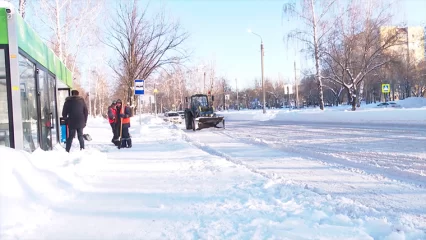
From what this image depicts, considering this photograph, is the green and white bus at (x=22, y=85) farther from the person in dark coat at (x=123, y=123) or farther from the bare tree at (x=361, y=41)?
the bare tree at (x=361, y=41)

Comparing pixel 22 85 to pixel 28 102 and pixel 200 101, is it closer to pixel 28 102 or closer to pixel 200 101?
pixel 28 102

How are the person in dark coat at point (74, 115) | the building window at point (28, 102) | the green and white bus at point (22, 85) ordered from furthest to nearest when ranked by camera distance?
the person in dark coat at point (74, 115) → the building window at point (28, 102) → the green and white bus at point (22, 85)

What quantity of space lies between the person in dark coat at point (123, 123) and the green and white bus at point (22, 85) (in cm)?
204

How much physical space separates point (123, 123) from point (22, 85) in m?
3.84

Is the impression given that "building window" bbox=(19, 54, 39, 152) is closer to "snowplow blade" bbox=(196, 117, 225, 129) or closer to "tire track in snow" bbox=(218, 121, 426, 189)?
"tire track in snow" bbox=(218, 121, 426, 189)

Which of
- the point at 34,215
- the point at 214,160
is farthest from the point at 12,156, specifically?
the point at 214,160

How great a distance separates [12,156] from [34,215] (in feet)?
3.12

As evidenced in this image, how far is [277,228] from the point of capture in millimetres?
3381

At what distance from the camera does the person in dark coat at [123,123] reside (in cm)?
1034

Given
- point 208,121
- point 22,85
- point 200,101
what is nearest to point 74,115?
point 22,85

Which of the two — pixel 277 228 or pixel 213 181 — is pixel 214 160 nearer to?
pixel 213 181

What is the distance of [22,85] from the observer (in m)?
6.93

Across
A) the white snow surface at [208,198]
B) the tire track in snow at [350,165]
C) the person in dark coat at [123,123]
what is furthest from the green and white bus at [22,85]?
the tire track in snow at [350,165]

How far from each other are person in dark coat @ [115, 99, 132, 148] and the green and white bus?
2.04 meters
